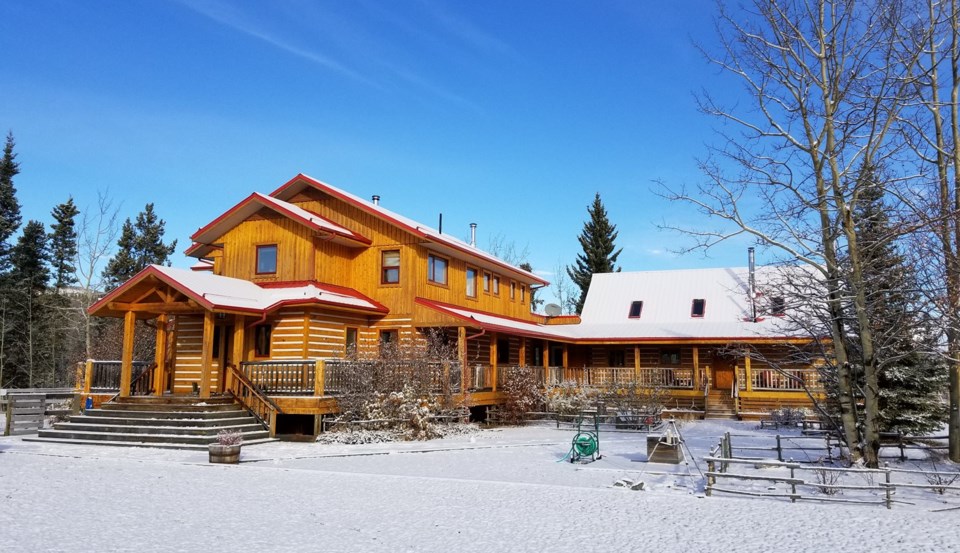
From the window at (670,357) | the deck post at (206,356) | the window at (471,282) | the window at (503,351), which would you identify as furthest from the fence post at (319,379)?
the window at (670,357)

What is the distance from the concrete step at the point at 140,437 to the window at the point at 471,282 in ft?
38.3

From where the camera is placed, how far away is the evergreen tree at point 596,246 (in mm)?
56625

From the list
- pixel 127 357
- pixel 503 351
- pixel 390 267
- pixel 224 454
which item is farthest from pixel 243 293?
pixel 503 351

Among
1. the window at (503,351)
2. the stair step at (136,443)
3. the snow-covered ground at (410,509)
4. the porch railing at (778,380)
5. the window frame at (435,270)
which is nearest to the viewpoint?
the snow-covered ground at (410,509)

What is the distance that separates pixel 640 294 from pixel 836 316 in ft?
75.3

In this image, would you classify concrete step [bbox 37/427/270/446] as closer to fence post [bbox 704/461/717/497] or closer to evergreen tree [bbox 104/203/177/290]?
fence post [bbox 704/461/717/497]

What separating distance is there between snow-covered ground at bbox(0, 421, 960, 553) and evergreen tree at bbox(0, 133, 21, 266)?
119ft

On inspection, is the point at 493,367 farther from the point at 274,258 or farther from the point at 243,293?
the point at 243,293

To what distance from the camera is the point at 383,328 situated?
80.9 ft

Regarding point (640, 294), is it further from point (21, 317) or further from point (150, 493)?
Answer: point (21, 317)

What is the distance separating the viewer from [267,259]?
2434cm

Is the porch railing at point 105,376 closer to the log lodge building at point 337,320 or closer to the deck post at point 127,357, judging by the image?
the log lodge building at point 337,320

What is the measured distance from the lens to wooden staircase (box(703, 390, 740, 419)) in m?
28.5

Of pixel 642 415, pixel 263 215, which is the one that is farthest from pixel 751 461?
pixel 263 215
